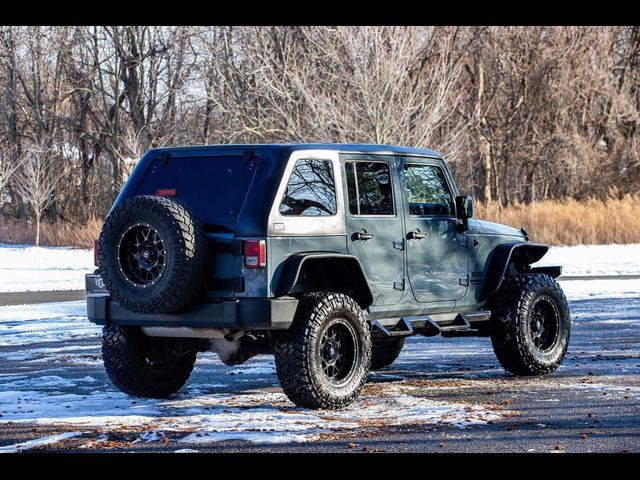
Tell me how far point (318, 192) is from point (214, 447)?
267 cm

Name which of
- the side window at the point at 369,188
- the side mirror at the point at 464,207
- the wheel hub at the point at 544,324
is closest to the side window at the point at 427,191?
the side mirror at the point at 464,207

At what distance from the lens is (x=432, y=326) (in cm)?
1045

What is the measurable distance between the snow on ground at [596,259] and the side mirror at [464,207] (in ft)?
55.5

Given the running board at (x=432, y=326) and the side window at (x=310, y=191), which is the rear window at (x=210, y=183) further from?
the running board at (x=432, y=326)

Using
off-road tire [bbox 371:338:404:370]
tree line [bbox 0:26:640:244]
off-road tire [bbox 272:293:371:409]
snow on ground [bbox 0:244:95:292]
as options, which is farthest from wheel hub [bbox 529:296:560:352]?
tree line [bbox 0:26:640:244]

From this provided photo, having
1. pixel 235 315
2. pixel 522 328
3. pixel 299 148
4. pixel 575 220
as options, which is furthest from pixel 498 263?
pixel 575 220

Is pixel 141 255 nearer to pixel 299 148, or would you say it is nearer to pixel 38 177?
pixel 299 148

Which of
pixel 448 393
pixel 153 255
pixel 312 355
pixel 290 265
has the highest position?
pixel 153 255

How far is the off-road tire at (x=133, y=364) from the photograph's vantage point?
387 inches

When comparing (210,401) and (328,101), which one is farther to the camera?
(328,101)

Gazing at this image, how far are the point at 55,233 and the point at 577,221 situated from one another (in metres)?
22.1

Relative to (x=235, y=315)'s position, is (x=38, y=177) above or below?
above

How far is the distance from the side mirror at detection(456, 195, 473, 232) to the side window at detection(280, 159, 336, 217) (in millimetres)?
1570
